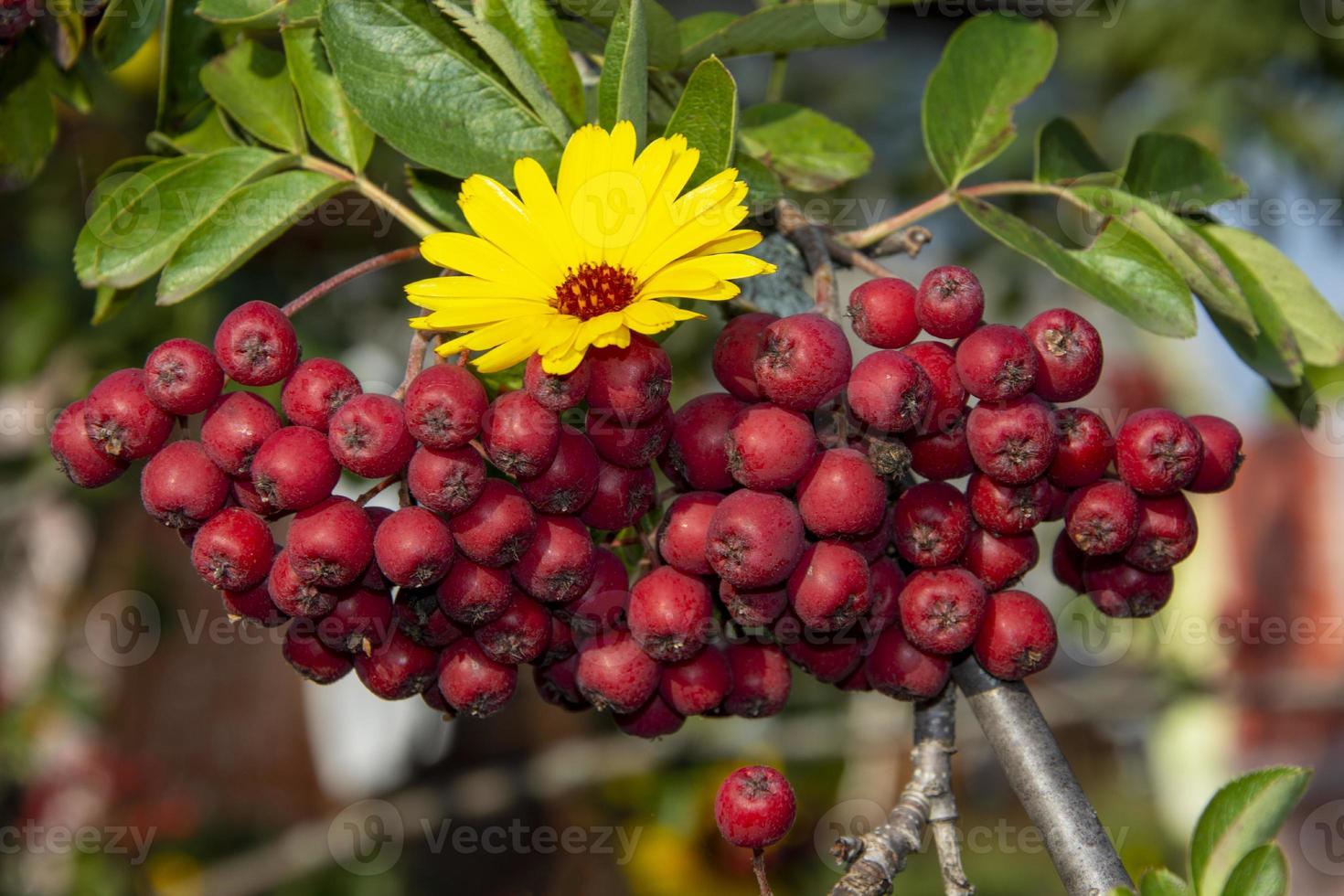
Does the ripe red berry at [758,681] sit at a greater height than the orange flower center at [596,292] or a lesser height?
lesser

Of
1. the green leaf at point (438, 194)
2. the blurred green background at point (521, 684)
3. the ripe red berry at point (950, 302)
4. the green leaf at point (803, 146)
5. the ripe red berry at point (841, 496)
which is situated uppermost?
the ripe red berry at point (950, 302)

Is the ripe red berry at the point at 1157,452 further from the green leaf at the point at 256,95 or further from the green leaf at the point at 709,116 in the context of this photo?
the green leaf at the point at 256,95

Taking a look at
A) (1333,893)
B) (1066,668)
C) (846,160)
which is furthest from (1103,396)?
(846,160)

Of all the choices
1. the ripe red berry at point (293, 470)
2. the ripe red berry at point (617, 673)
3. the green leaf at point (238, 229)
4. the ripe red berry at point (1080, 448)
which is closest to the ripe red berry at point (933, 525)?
the ripe red berry at point (1080, 448)

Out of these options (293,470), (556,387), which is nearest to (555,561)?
(556,387)

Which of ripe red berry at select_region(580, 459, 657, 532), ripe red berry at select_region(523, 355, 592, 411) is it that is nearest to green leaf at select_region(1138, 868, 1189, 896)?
ripe red berry at select_region(580, 459, 657, 532)

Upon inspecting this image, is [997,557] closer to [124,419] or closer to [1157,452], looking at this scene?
[1157,452]
